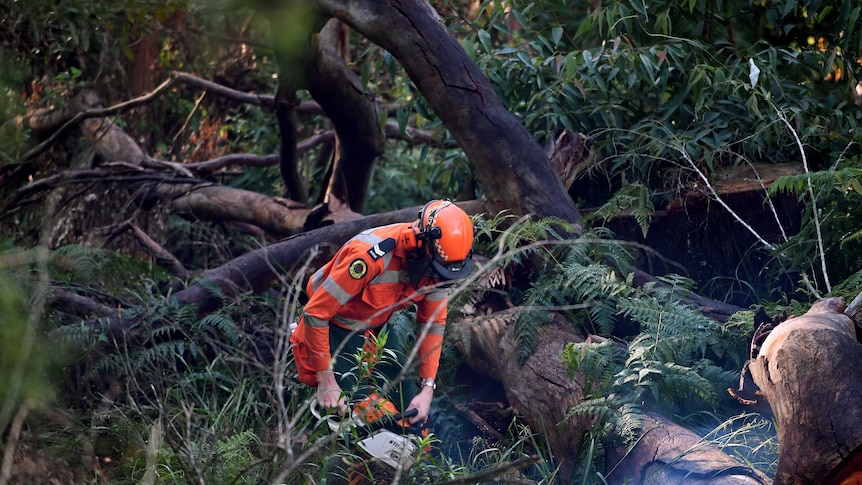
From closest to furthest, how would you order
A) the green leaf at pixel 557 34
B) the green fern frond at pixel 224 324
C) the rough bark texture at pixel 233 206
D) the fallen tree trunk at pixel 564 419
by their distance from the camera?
the fallen tree trunk at pixel 564 419 < the green fern frond at pixel 224 324 < the green leaf at pixel 557 34 < the rough bark texture at pixel 233 206

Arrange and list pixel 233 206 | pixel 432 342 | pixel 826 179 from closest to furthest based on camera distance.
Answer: pixel 432 342
pixel 826 179
pixel 233 206

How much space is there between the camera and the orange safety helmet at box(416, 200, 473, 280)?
12.0 feet

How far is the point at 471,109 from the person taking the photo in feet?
16.3

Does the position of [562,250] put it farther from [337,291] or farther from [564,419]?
[337,291]

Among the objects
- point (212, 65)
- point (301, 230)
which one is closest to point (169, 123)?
point (212, 65)

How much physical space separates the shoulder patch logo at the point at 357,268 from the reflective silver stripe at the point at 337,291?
0.27 ft

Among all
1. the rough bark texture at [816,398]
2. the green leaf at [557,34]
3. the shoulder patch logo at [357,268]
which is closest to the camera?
the rough bark texture at [816,398]

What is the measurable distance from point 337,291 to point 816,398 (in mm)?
2039

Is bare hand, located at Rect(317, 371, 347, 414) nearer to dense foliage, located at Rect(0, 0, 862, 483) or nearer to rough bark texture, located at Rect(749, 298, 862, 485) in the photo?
dense foliage, located at Rect(0, 0, 862, 483)

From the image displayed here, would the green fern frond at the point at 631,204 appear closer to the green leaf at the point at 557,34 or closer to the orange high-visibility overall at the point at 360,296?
the green leaf at the point at 557,34

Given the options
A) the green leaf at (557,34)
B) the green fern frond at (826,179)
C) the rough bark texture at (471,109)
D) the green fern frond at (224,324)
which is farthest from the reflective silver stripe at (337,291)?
the green leaf at (557,34)

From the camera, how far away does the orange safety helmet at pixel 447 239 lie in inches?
144

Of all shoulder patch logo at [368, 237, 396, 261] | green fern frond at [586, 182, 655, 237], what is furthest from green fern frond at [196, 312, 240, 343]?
green fern frond at [586, 182, 655, 237]

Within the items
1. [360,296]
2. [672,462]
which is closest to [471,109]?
[360,296]
